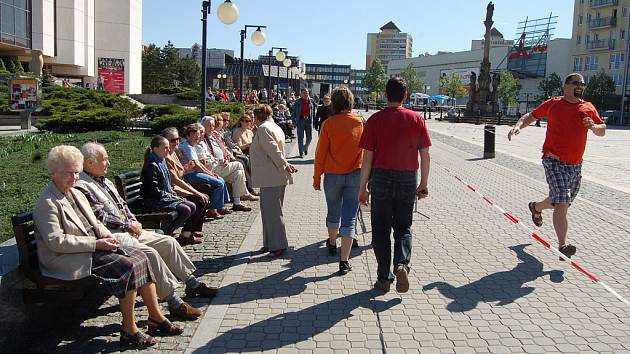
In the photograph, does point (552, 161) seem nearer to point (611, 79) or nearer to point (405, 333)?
point (405, 333)

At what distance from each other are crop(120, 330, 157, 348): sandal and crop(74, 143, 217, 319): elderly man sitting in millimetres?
410

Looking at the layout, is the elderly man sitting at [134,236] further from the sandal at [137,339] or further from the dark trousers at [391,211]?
the dark trousers at [391,211]

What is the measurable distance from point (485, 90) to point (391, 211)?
189 feet

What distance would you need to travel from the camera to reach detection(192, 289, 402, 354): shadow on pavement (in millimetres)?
4363

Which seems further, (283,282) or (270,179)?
(270,179)

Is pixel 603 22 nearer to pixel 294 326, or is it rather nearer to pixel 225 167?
pixel 225 167

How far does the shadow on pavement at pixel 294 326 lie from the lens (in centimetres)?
436

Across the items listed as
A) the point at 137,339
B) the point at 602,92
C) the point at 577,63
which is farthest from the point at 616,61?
the point at 137,339

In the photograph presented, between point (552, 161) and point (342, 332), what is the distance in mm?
3593

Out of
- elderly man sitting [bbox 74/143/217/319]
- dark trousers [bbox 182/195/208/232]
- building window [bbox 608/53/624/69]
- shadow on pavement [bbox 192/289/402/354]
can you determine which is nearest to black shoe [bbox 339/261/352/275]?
shadow on pavement [bbox 192/289/402/354]

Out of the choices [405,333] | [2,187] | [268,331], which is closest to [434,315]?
[405,333]

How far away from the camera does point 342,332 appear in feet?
15.1

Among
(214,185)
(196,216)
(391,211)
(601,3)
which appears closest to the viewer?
(391,211)

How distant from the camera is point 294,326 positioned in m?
4.72
